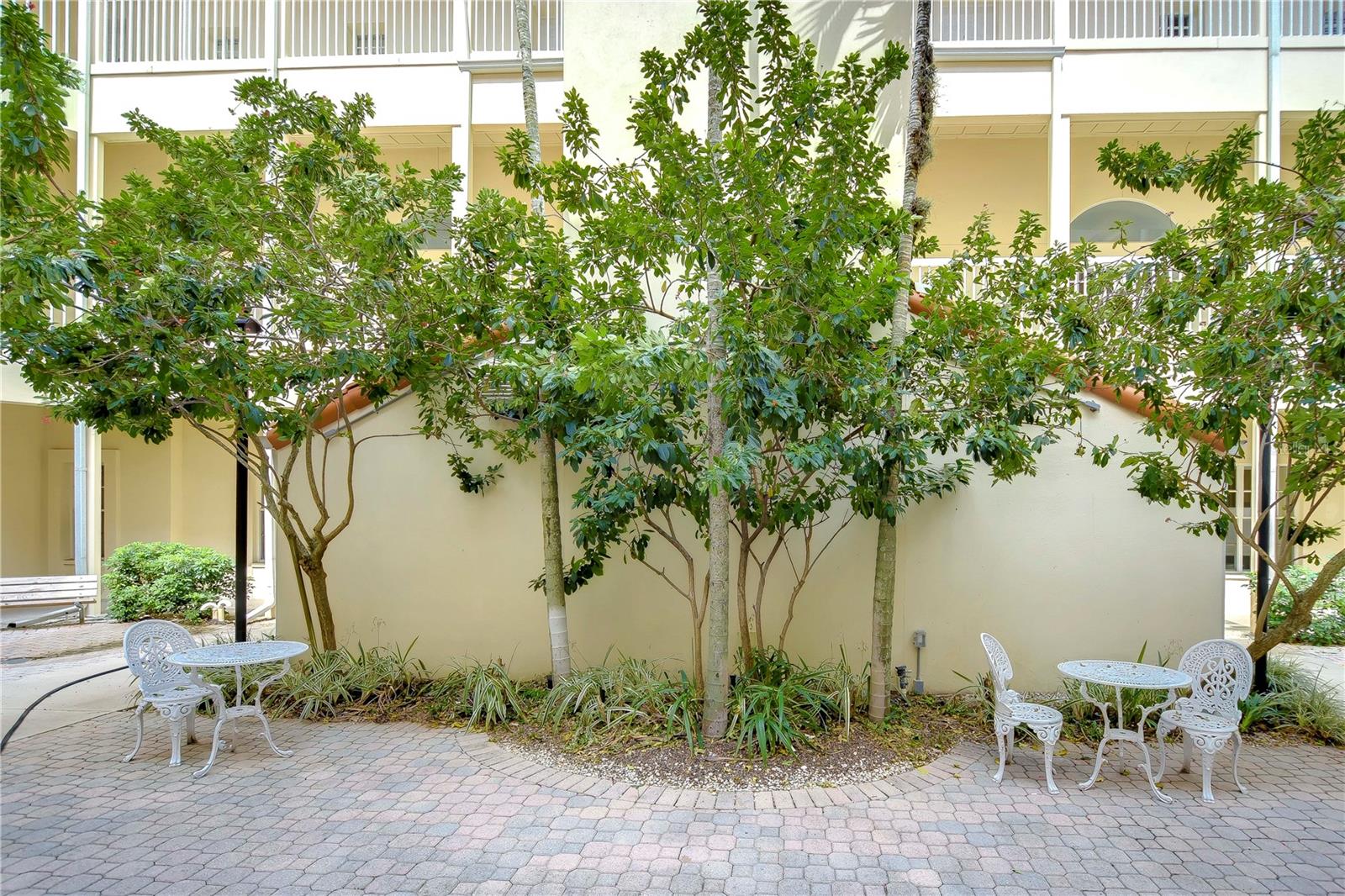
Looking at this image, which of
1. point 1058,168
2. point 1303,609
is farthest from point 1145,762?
point 1058,168

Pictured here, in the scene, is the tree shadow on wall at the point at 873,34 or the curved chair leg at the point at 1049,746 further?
the tree shadow on wall at the point at 873,34

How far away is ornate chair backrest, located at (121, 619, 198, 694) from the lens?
→ 4.96 m

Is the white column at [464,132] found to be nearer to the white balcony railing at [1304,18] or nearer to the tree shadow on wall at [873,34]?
the tree shadow on wall at [873,34]

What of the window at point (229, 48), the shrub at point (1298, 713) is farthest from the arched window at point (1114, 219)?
the window at point (229, 48)

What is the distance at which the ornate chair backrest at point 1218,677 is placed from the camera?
4695mm

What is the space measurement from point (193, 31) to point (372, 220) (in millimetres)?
9400

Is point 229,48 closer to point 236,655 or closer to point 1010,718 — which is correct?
point 236,655

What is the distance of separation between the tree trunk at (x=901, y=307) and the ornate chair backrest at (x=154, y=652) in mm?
4971

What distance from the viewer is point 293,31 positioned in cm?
1156

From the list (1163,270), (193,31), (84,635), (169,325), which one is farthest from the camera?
(193,31)

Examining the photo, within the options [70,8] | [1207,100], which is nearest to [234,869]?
[1207,100]

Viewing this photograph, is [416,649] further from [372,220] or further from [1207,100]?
[1207,100]

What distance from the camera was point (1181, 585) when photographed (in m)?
6.09

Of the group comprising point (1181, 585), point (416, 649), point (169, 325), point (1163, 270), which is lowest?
point (416, 649)
